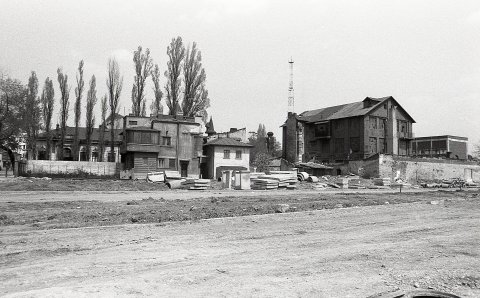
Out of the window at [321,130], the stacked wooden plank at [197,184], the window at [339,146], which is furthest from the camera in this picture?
the window at [321,130]

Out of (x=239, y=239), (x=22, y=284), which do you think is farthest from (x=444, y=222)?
(x=22, y=284)

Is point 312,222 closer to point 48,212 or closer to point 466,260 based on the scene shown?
point 466,260

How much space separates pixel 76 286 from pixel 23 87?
5033 cm

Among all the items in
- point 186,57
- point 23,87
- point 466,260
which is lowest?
point 466,260

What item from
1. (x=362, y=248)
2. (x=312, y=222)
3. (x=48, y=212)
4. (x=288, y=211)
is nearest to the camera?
(x=362, y=248)

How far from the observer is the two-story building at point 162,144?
48.2 m

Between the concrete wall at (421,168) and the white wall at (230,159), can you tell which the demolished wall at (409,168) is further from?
the white wall at (230,159)

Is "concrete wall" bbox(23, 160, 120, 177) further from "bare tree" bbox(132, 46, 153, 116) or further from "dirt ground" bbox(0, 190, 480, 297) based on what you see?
"dirt ground" bbox(0, 190, 480, 297)

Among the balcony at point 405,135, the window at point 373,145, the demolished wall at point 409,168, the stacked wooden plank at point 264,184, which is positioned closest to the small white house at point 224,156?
the demolished wall at point 409,168

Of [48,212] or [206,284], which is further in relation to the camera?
[48,212]

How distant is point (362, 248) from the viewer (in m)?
9.28

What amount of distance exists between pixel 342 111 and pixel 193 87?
23861 millimetres

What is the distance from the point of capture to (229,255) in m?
8.33

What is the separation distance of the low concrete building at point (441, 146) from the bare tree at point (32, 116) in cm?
6003
